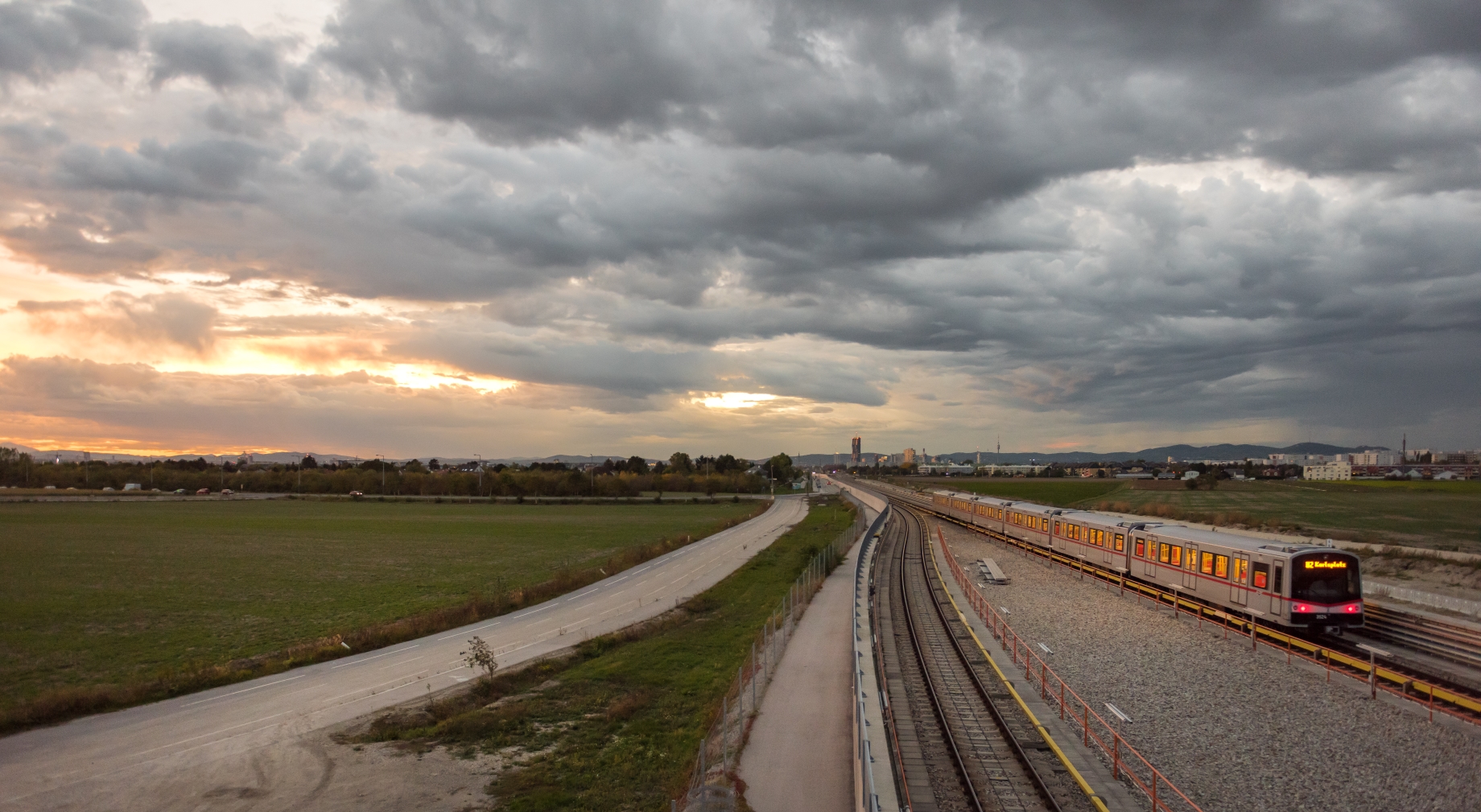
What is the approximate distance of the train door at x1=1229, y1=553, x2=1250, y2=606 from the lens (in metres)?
29.3

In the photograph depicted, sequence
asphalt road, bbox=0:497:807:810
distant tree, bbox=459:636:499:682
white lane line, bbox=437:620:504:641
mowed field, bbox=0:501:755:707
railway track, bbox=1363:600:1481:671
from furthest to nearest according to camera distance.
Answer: white lane line, bbox=437:620:504:641 → mowed field, bbox=0:501:755:707 → distant tree, bbox=459:636:499:682 → railway track, bbox=1363:600:1481:671 → asphalt road, bbox=0:497:807:810

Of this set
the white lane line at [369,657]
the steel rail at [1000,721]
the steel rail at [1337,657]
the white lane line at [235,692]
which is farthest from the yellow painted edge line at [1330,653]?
the white lane line at [235,692]

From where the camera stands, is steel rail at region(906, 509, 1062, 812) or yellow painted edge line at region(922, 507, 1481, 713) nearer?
steel rail at region(906, 509, 1062, 812)

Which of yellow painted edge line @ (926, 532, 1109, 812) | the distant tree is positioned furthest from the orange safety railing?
the distant tree

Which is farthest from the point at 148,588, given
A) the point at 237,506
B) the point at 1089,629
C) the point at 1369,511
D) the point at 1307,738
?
the point at 1369,511

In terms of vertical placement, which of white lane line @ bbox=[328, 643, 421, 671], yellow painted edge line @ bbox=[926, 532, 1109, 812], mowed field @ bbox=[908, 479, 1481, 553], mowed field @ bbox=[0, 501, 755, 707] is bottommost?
mowed field @ bbox=[0, 501, 755, 707]

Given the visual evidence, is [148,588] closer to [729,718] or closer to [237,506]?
[729,718]

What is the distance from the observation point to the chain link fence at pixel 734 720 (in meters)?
15.6

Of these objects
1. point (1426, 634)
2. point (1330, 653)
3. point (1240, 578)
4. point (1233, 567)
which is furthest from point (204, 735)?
point (1426, 634)

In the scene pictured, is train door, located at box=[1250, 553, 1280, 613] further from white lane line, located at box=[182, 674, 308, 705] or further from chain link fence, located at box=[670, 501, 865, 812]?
white lane line, located at box=[182, 674, 308, 705]

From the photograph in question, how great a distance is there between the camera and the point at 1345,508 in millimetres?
87188

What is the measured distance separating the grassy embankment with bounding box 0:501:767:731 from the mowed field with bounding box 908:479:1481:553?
177 feet

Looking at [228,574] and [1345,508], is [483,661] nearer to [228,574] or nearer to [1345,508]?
[228,574]

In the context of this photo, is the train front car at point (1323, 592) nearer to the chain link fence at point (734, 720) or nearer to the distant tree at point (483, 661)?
the chain link fence at point (734, 720)
